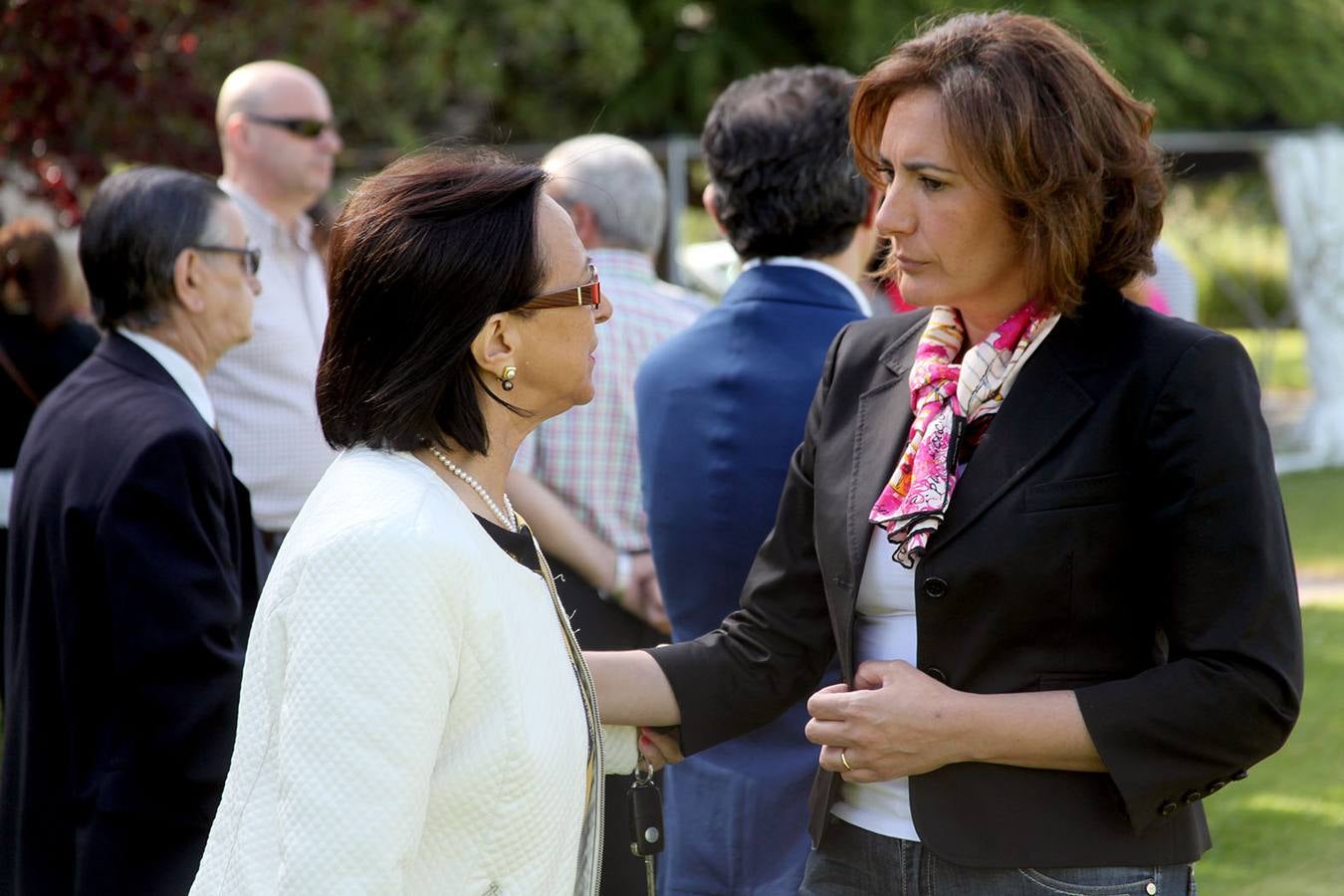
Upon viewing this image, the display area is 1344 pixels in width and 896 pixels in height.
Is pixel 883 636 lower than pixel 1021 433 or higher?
lower

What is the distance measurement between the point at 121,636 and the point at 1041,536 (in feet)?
6.16

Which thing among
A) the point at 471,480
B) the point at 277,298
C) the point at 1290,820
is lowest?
the point at 1290,820

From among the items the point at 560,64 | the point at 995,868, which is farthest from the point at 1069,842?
the point at 560,64

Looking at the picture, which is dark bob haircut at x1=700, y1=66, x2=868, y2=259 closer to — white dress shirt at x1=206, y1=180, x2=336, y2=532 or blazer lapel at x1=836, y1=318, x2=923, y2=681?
blazer lapel at x1=836, y1=318, x2=923, y2=681

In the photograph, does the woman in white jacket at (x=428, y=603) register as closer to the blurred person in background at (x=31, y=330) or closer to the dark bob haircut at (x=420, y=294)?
the dark bob haircut at (x=420, y=294)

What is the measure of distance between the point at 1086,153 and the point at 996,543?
0.57 meters

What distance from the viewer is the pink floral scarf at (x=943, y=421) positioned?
7.28ft

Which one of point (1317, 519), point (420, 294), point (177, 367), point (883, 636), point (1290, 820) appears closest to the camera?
point (420, 294)

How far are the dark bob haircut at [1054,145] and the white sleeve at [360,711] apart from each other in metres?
1.00

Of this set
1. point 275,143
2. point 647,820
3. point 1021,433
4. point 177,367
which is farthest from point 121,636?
point 275,143

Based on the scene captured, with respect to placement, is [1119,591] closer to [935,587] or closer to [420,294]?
[935,587]

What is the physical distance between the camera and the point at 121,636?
121 inches

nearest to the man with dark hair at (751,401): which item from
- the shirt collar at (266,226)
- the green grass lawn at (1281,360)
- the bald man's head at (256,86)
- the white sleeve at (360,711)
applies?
the white sleeve at (360,711)

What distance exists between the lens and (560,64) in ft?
54.9
